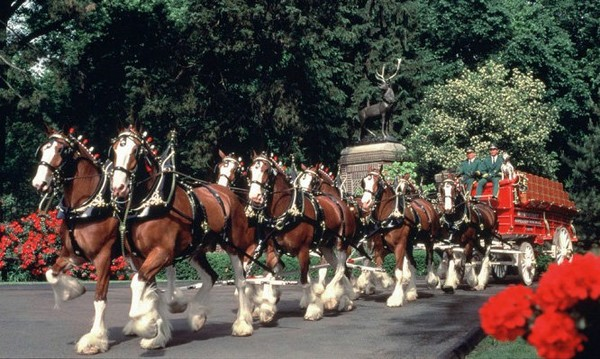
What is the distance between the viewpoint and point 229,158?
16.1 m

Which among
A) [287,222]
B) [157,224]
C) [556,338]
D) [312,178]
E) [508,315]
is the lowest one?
[556,338]

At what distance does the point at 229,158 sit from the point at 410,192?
5.24 meters

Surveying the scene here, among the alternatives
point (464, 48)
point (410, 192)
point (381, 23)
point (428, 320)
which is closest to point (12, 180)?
point (381, 23)

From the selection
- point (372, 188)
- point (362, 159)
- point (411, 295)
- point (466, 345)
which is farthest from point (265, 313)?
point (362, 159)

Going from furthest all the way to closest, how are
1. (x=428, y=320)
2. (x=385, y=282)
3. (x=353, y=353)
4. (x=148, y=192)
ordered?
1. (x=385, y=282)
2. (x=428, y=320)
3. (x=148, y=192)
4. (x=353, y=353)

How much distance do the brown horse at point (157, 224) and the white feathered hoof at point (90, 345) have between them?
0.42m

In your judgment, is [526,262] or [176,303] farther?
[526,262]

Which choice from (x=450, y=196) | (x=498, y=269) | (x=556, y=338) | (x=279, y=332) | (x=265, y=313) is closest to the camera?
(x=556, y=338)

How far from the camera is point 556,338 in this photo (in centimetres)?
554

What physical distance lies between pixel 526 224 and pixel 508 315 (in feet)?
55.3

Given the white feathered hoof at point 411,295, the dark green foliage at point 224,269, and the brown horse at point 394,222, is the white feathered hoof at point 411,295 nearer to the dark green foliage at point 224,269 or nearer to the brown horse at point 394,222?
the brown horse at point 394,222

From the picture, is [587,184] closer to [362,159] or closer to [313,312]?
[362,159]

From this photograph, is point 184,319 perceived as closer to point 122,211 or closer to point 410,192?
point 122,211

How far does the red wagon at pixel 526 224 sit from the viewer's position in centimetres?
2132
